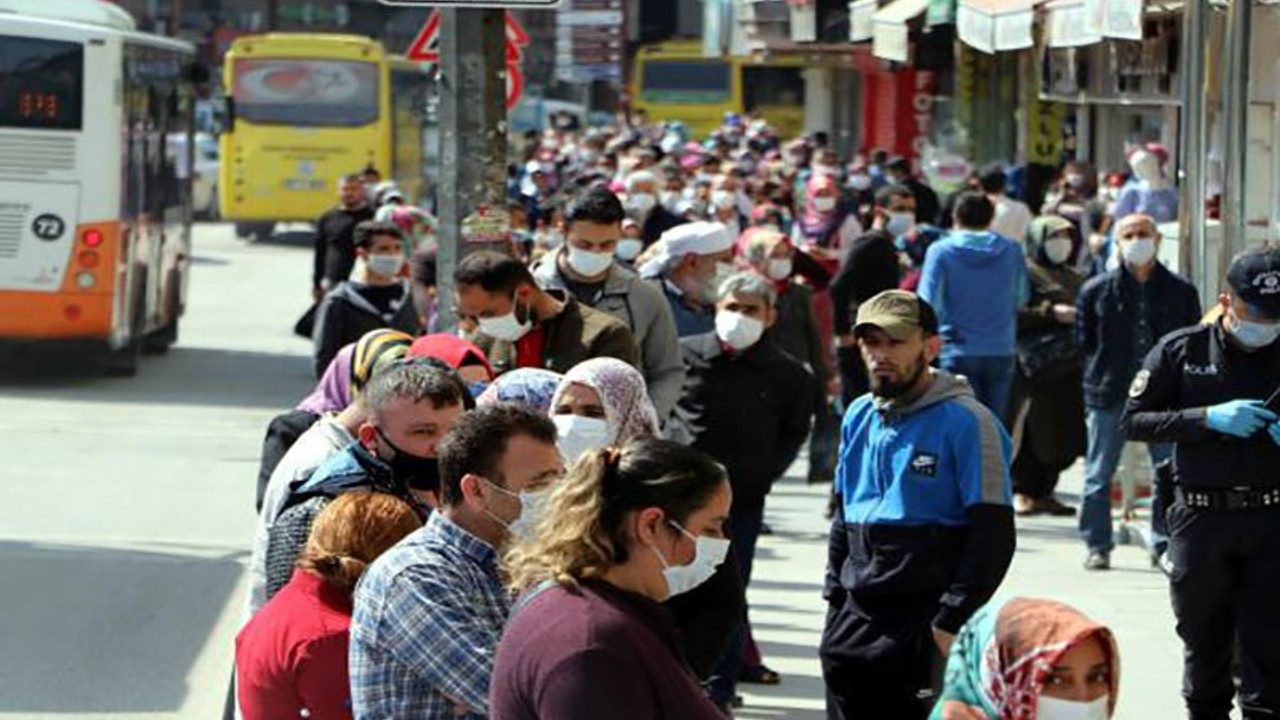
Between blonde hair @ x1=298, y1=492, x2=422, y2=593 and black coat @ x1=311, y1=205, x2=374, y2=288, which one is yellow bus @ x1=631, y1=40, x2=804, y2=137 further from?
blonde hair @ x1=298, y1=492, x2=422, y2=593

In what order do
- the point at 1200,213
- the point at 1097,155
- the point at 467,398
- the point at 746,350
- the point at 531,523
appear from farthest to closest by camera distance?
the point at 1097,155, the point at 1200,213, the point at 746,350, the point at 467,398, the point at 531,523

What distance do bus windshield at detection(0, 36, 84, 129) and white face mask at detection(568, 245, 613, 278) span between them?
12.1 m

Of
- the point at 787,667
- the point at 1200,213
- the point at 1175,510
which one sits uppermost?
the point at 1200,213

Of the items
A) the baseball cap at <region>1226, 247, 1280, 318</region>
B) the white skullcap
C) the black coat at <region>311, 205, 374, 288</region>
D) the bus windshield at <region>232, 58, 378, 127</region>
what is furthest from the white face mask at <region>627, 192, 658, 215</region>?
the bus windshield at <region>232, 58, 378, 127</region>

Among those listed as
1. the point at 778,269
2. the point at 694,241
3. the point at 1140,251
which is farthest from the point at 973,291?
the point at 694,241

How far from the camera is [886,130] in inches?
1778

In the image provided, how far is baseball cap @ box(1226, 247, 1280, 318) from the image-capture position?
8867mm

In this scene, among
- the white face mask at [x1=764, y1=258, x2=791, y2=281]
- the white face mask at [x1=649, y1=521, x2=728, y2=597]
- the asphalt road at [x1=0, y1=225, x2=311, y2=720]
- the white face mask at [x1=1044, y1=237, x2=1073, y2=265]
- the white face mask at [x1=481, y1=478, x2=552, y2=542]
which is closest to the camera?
the white face mask at [x1=649, y1=521, x2=728, y2=597]

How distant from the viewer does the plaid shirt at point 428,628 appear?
17.8 feet

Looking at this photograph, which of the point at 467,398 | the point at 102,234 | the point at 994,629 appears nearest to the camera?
the point at 994,629

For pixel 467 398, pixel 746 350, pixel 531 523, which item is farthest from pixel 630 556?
pixel 746 350

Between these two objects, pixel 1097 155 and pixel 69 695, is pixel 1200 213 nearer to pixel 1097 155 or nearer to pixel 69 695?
pixel 69 695

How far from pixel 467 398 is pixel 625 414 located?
0.60 m

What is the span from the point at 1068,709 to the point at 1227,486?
4.82 m
